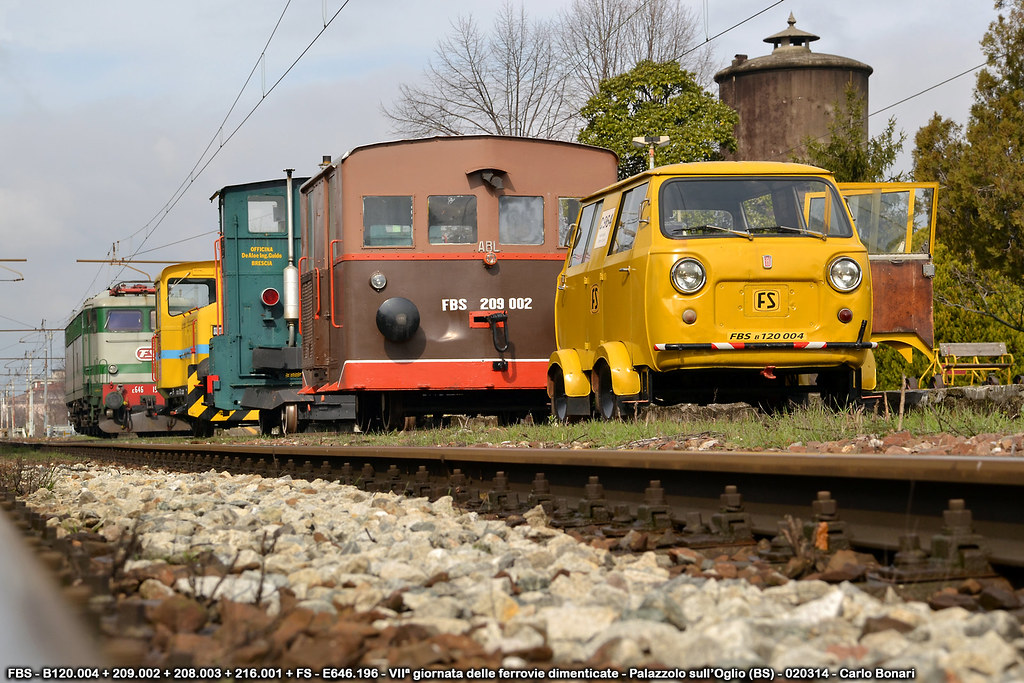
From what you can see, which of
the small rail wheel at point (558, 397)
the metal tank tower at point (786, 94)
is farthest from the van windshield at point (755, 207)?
the metal tank tower at point (786, 94)

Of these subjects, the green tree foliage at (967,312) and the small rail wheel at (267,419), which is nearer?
the small rail wheel at (267,419)

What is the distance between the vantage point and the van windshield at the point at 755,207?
28.7 ft

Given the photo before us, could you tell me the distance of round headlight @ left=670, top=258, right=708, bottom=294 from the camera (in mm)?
8406

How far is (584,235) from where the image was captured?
1068 cm

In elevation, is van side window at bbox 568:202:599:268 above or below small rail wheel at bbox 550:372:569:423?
above

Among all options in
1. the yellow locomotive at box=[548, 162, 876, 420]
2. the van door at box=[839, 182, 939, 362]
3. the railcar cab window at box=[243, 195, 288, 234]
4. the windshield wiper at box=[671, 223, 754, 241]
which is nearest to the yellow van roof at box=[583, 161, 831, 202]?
the yellow locomotive at box=[548, 162, 876, 420]

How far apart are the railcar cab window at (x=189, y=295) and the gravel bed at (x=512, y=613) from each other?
18.7 meters

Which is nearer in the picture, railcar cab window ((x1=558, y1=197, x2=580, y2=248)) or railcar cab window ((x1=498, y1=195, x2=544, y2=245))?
railcar cab window ((x1=498, y1=195, x2=544, y2=245))

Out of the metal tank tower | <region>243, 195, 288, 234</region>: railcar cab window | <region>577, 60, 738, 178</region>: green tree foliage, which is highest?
the metal tank tower

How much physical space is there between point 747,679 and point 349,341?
1006 centimetres

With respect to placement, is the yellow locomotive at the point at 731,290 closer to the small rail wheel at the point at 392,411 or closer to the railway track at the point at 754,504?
the railway track at the point at 754,504

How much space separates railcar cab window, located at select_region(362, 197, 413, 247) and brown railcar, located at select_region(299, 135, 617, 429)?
1 cm

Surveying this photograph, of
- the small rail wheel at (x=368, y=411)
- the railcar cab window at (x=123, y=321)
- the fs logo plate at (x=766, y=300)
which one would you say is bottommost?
the small rail wheel at (x=368, y=411)

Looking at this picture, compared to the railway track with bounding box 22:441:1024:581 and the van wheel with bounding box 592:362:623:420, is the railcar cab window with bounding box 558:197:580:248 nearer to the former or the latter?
the van wheel with bounding box 592:362:623:420
